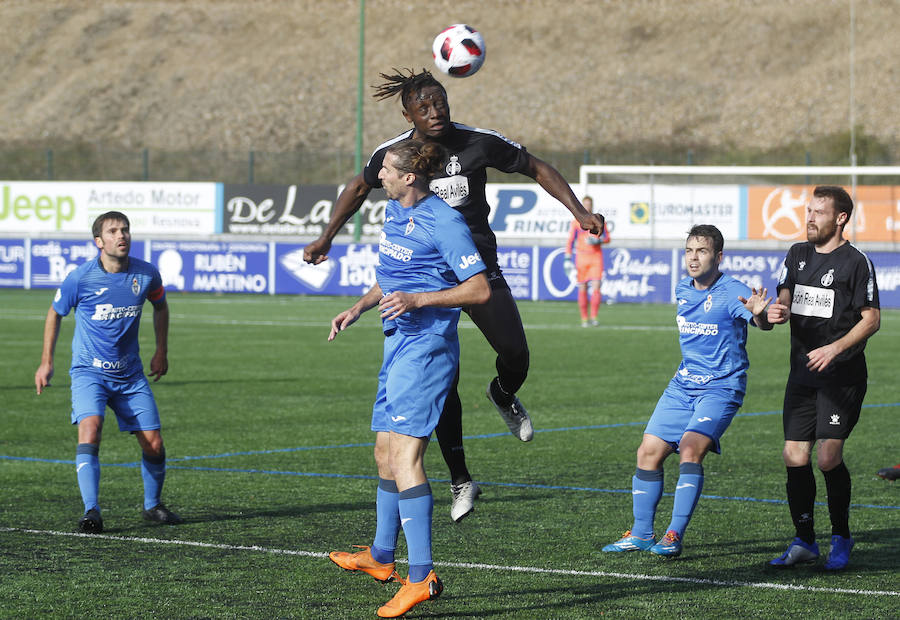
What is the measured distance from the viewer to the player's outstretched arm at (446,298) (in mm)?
6020

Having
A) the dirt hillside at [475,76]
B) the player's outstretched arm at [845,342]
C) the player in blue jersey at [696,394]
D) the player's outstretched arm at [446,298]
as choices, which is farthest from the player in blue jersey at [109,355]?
the dirt hillside at [475,76]

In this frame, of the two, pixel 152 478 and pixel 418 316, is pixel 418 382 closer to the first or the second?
pixel 418 316

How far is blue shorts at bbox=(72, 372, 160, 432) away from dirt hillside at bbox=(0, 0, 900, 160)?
Answer: 5796 cm

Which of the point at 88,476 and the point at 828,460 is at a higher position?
the point at 828,460

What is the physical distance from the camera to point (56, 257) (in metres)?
37.3

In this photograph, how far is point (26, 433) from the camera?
40.8 feet

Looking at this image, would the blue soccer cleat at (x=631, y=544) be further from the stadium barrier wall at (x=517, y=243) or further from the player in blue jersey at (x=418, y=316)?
the stadium barrier wall at (x=517, y=243)

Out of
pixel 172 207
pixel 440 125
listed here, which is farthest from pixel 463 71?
pixel 172 207

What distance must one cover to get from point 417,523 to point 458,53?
3.86m

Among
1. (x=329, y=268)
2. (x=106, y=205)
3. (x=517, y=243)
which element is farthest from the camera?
(x=106, y=205)

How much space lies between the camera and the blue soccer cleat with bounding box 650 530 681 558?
7344 mm

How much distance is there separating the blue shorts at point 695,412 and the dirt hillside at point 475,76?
57802 millimetres

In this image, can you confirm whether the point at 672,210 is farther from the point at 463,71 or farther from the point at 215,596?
the point at 215,596

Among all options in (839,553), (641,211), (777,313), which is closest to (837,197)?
(777,313)
